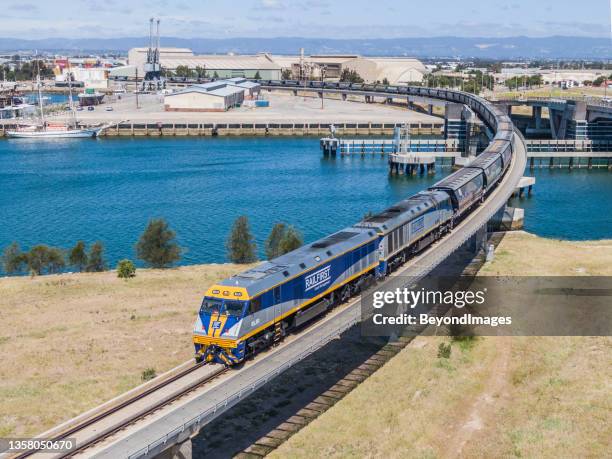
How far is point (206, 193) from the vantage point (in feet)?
315

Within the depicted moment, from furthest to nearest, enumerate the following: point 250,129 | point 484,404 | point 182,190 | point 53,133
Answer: point 250,129
point 53,133
point 182,190
point 484,404

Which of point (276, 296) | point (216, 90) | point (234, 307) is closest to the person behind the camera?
point (234, 307)

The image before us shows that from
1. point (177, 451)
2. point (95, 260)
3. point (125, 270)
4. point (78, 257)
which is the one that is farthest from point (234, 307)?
point (78, 257)

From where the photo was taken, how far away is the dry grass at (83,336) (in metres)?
31.1

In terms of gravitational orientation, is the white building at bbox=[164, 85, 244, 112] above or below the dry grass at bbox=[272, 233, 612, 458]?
above

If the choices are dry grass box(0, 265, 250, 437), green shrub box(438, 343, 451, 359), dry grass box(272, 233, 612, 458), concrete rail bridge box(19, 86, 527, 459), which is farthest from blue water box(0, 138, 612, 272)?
concrete rail bridge box(19, 86, 527, 459)

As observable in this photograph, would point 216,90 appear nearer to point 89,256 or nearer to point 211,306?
point 89,256

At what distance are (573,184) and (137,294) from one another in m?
76.9

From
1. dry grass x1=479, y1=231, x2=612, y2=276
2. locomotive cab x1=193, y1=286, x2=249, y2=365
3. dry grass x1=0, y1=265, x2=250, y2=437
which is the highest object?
locomotive cab x1=193, y1=286, x2=249, y2=365

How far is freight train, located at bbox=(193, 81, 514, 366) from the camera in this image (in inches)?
1134

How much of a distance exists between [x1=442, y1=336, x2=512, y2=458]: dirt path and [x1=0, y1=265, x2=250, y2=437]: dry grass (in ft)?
44.2

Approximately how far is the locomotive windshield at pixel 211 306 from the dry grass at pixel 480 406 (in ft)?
19.9

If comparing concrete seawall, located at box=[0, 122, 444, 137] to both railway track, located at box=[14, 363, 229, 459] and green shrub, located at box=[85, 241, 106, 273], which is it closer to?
green shrub, located at box=[85, 241, 106, 273]

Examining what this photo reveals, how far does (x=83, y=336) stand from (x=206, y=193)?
193 feet
